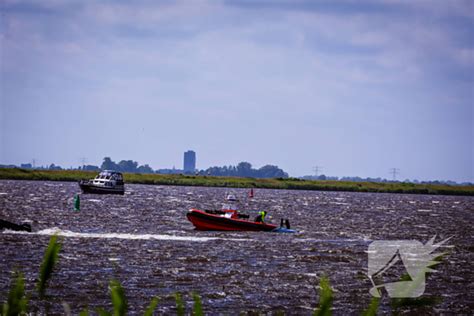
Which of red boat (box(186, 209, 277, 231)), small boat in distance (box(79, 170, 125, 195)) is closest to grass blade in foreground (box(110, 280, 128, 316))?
red boat (box(186, 209, 277, 231))

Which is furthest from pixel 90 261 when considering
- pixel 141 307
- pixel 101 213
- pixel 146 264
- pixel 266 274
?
pixel 101 213

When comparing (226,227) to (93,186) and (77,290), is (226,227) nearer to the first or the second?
(77,290)

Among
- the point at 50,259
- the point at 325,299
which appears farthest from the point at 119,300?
the point at 325,299

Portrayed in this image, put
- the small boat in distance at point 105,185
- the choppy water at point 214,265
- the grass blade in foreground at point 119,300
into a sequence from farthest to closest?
the small boat in distance at point 105,185 → the choppy water at point 214,265 → the grass blade in foreground at point 119,300

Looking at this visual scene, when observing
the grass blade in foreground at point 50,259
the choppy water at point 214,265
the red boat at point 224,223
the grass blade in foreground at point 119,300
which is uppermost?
the grass blade in foreground at point 50,259

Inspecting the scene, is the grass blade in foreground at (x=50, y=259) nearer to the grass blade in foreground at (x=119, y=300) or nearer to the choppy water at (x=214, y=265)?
the grass blade in foreground at (x=119, y=300)

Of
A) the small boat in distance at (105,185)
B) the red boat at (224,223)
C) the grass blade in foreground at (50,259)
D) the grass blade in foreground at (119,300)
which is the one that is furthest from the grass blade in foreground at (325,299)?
the small boat in distance at (105,185)

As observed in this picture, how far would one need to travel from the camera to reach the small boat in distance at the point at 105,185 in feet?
337

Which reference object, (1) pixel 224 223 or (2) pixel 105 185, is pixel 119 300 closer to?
(1) pixel 224 223

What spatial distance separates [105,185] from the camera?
105250 mm

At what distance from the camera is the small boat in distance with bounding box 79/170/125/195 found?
102750 mm

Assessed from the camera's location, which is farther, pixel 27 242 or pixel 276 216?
pixel 276 216

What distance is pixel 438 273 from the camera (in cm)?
2956

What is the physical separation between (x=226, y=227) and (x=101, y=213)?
712 inches
